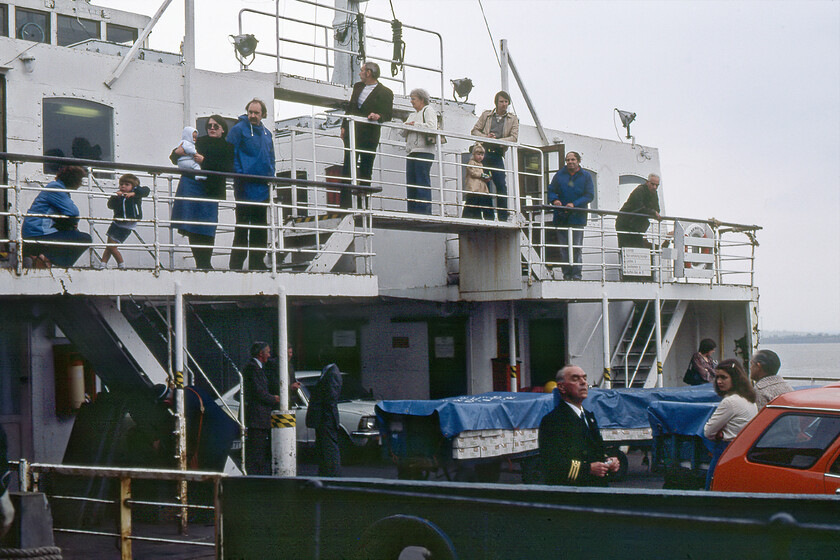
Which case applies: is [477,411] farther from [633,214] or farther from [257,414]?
[633,214]

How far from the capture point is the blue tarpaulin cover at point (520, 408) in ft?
37.2

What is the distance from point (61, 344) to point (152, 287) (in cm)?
436

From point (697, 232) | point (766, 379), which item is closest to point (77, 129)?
point (766, 379)

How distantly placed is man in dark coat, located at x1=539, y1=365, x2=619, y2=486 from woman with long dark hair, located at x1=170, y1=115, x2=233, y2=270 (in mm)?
6300

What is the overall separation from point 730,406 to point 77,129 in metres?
9.23

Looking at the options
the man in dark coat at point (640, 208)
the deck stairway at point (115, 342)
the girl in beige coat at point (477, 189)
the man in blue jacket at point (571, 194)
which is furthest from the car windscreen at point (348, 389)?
the deck stairway at point (115, 342)

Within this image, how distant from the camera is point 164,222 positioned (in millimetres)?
10906

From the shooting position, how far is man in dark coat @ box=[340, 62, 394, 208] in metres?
13.4

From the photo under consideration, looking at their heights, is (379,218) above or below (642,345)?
above

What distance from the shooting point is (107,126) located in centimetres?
1311

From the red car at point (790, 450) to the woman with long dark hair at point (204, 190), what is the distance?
674 cm

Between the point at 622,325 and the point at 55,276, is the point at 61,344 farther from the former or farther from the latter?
the point at 622,325

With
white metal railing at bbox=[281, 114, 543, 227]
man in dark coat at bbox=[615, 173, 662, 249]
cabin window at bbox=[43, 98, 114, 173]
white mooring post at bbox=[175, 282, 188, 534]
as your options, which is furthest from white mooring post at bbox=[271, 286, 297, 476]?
man in dark coat at bbox=[615, 173, 662, 249]

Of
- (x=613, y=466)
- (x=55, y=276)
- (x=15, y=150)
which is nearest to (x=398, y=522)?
(x=613, y=466)
